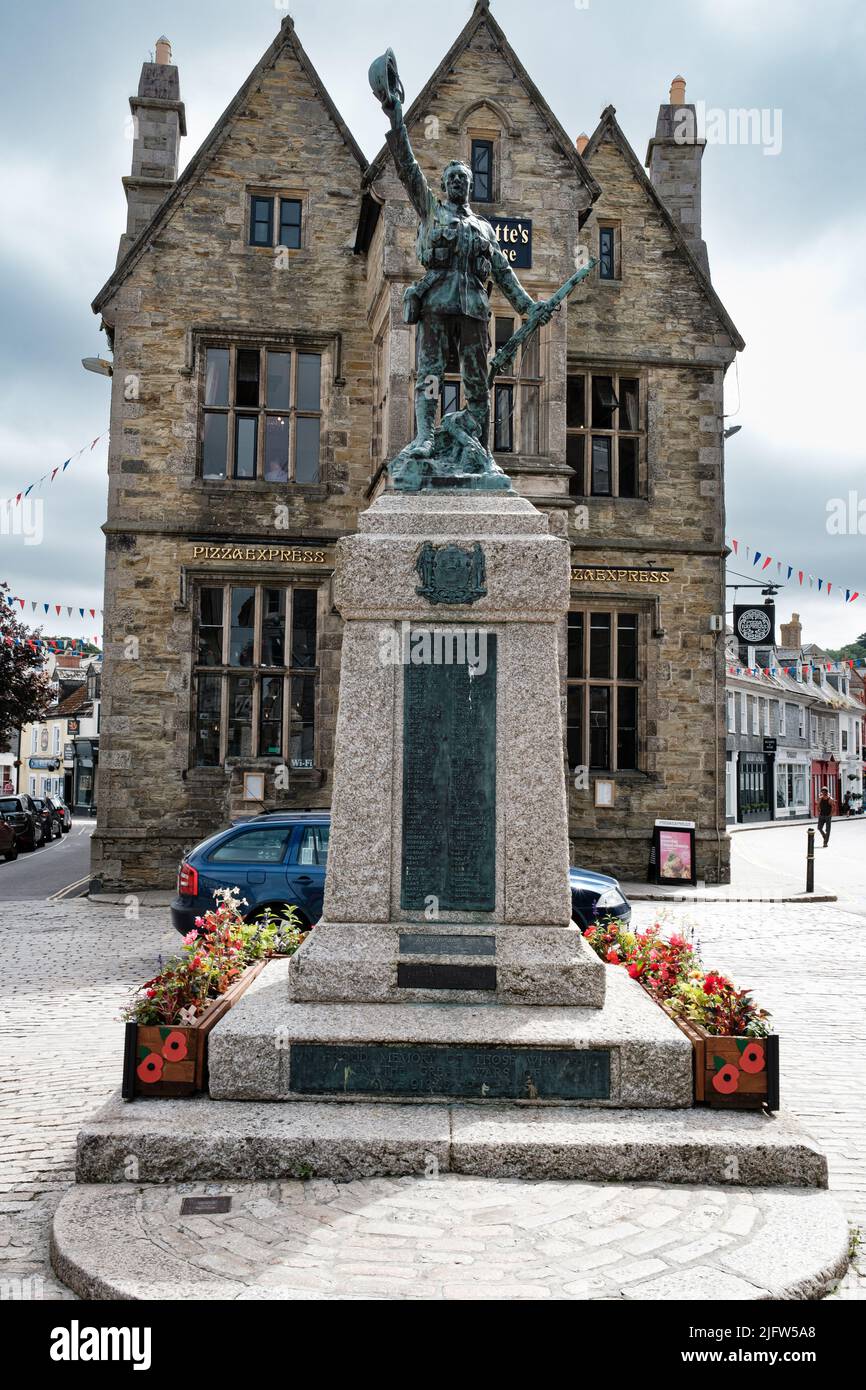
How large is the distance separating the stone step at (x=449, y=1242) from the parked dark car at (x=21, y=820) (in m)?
25.8

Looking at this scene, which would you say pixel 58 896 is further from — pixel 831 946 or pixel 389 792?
pixel 389 792

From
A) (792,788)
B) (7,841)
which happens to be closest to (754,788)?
(792,788)

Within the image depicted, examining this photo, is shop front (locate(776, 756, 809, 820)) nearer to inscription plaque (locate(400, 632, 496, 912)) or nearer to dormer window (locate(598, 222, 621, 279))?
dormer window (locate(598, 222, 621, 279))

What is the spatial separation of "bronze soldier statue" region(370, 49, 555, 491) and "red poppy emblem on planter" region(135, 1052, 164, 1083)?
3.54m

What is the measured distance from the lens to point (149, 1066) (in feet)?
16.0

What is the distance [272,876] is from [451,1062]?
5844 mm

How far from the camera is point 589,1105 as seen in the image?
4875 millimetres

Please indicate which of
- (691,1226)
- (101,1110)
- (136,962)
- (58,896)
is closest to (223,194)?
(58,896)

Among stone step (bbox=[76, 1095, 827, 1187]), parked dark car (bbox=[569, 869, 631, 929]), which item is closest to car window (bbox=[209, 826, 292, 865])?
parked dark car (bbox=[569, 869, 631, 929])

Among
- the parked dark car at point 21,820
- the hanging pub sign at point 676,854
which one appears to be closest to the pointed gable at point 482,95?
the hanging pub sign at point 676,854

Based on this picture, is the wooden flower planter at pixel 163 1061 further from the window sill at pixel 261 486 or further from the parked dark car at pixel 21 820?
the parked dark car at pixel 21 820

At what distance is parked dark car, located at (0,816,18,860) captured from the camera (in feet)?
85.8

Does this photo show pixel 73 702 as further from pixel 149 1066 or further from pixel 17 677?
pixel 149 1066

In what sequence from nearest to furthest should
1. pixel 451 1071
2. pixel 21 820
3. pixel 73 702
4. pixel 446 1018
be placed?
pixel 451 1071
pixel 446 1018
pixel 21 820
pixel 73 702
